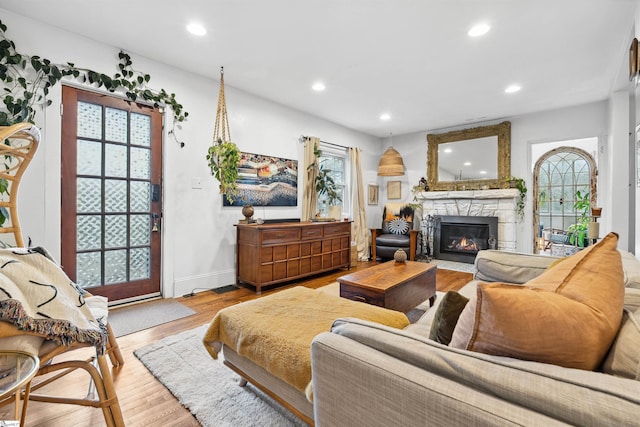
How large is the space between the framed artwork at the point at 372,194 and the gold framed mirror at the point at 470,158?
1106mm

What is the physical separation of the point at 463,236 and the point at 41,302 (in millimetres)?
5822

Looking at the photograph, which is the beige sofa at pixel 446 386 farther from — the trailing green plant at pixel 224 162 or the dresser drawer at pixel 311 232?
the dresser drawer at pixel 311 232

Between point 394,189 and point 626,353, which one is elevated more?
point 394,189

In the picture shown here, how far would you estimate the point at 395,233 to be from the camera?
5.65 meters

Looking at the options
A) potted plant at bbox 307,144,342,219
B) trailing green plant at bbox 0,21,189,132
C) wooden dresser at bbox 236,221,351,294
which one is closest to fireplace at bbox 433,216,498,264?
potted plant at bbox 307,144,342,219

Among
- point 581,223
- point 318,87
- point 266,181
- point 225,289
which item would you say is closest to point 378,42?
point 318,87

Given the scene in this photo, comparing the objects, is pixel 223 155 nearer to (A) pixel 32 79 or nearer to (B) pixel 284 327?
(A) pixel 32 79

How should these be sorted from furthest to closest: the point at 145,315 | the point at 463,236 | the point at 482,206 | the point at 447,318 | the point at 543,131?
1. the point at 463,236
2. the point at 482,206
3. the point at 543,131
4. the point at 145,315
5. the point at 447,318

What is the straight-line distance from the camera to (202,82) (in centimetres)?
341

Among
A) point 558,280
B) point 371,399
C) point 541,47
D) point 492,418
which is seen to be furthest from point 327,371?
point 541,47

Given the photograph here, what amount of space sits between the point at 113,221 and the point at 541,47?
14.8 ft

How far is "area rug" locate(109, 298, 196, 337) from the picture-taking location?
2402 mm

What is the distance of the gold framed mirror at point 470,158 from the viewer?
502 cm

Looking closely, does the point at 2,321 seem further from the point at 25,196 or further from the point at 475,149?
the point at 475,149
